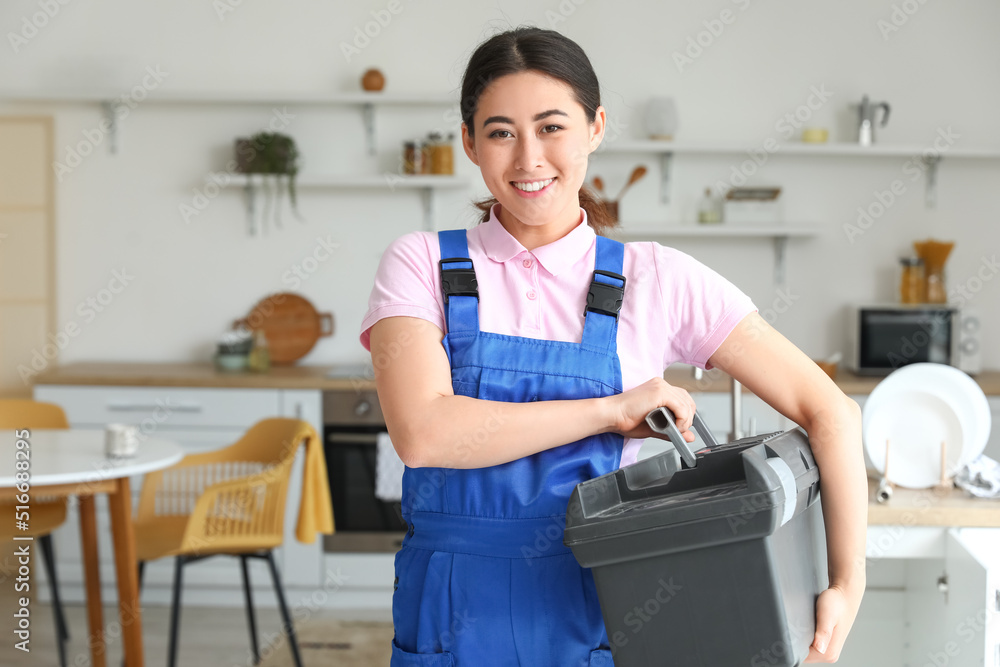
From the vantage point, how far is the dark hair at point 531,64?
100 centimetres

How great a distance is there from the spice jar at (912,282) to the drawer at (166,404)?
107 inches

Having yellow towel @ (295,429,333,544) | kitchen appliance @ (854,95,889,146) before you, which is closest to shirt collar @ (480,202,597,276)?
yellow towel @ (295,429,333,544)

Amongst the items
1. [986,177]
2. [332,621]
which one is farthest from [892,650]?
[986,177]

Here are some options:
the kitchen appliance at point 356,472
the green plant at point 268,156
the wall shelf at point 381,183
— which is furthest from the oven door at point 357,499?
the green plant at point 268,156

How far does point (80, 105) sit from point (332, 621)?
257 centimetres

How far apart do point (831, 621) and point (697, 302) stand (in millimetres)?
373

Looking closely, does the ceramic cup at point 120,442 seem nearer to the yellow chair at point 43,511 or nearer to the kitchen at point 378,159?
the yellow chair at point 43,511

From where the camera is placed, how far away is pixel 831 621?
3.17 feet

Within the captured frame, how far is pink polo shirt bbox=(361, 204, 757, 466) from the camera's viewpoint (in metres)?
A: 1.02

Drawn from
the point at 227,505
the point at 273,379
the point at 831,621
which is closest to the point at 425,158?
the point at 273,379

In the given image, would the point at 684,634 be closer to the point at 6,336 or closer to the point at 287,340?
the point at 287,340

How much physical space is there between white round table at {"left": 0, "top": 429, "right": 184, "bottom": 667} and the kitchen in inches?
49.6

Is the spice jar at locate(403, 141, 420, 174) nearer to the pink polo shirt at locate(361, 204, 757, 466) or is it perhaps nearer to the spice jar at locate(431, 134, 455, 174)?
the spice jar at locate(431, 134, 455, 174)

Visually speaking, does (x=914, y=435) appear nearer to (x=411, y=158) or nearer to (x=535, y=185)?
(x=535, y=185)
